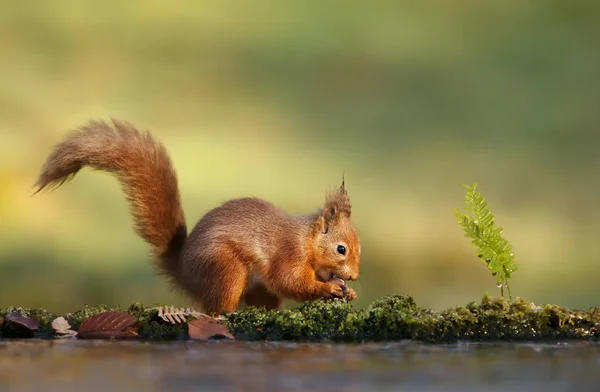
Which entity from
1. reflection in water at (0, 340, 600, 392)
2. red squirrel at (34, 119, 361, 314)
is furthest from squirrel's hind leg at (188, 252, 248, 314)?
reflection in water at (0, 340, 600, 392)

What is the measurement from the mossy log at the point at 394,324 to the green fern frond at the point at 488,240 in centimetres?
21

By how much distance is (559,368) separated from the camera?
2107 mm

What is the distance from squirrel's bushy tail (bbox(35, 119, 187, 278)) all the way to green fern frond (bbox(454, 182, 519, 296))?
46.9 inches

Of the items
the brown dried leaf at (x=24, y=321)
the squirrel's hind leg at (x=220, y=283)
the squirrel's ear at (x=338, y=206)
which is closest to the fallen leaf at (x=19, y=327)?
the brown dried leaf at (x=24, y=321)

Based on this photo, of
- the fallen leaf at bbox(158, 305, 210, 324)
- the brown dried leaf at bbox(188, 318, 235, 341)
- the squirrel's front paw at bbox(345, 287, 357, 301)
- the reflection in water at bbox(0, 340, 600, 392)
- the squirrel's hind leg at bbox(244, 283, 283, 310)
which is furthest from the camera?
the squirrel's hind leg at bbox(244, 283, 283, 310)

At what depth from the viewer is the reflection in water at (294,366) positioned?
1.84m

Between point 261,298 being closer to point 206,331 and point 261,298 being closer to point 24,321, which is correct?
point 206,331

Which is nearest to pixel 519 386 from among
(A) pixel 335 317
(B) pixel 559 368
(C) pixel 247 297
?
(B) pixel 559 368

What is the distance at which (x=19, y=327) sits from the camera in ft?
9.45

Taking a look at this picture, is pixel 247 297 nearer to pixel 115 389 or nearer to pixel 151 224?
pixel 151 224

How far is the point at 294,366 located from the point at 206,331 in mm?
748

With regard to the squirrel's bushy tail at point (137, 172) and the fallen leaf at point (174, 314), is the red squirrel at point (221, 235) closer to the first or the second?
the squirrel's bushy tail at point (137, 172)

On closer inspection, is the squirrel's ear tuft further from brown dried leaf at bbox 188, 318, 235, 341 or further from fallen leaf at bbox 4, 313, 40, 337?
fallen leaf at bbox 4, 313, 40, 337

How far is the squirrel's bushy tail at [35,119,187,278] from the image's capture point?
129 inches
